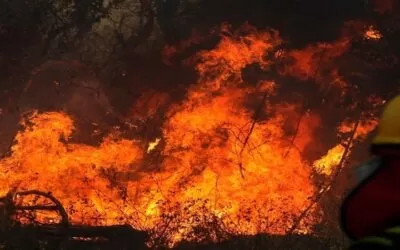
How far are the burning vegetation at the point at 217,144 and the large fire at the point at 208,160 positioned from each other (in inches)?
1.1

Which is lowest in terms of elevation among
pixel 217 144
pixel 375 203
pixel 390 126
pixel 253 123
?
pixel 375 203

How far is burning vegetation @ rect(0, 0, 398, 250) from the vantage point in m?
10.3

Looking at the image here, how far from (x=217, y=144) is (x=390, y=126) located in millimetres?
10856

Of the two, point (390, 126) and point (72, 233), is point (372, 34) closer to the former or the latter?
point (72, 233)

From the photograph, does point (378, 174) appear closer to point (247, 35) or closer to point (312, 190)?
point (312, 190)

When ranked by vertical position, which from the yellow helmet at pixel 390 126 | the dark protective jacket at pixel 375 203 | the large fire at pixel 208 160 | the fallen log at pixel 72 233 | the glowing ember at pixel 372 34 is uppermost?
the glowing ember at pixel 372 34

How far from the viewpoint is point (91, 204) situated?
10.3 meters

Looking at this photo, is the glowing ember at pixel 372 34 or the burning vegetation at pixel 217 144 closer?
the burning vegetation at pixel 217 144

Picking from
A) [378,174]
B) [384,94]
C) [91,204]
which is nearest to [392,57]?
[384,94]

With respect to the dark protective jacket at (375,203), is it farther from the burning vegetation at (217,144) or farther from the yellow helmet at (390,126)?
the burning vegetation at (217,144)

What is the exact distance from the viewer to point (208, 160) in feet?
38.6

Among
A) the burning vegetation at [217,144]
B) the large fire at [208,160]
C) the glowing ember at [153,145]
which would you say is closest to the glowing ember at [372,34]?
the burning vegetation at [217,144]

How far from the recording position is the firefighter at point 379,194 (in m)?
1.26

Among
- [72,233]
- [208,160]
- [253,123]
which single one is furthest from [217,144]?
[72,233]
